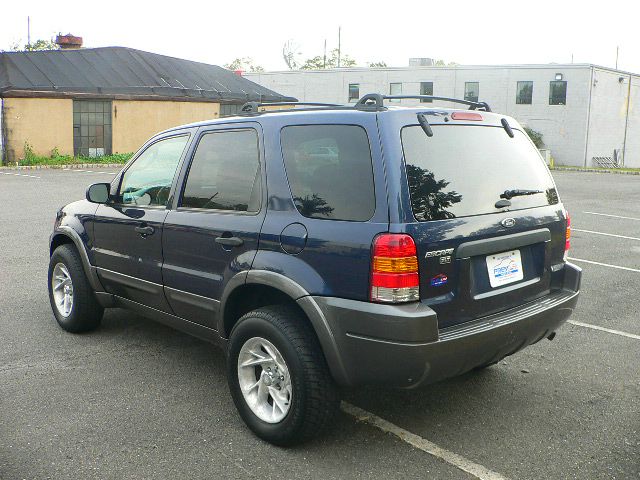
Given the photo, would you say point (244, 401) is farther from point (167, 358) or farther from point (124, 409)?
point (167, 358)

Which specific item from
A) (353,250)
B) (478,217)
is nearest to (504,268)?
(478,217)

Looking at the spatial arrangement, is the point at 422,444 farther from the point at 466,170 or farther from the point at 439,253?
the point at 466,170

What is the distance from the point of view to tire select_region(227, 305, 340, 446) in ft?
11.7

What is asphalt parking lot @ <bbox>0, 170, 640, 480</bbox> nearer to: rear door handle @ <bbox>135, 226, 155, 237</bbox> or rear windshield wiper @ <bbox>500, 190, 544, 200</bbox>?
rear door handle @ <bbox>135, 226, 155, 237</bbox>

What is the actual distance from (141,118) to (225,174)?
27.4 m

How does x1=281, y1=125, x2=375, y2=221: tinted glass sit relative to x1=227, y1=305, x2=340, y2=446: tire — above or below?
above

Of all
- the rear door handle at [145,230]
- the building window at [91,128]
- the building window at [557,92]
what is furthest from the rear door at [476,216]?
the building window at [557,92]

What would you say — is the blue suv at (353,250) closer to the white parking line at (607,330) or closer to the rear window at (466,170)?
the rear window at (466,170)

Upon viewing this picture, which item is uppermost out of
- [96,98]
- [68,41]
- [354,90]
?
[68,41]

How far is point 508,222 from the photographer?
12.5ft

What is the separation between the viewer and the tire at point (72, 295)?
552cm

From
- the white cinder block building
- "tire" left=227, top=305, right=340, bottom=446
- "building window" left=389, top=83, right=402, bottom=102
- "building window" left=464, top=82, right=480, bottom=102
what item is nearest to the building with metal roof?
the white cinder block building

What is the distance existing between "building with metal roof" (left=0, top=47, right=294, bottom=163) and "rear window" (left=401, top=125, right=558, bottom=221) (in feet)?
85.0

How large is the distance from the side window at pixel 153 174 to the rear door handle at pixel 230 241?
0.80m
